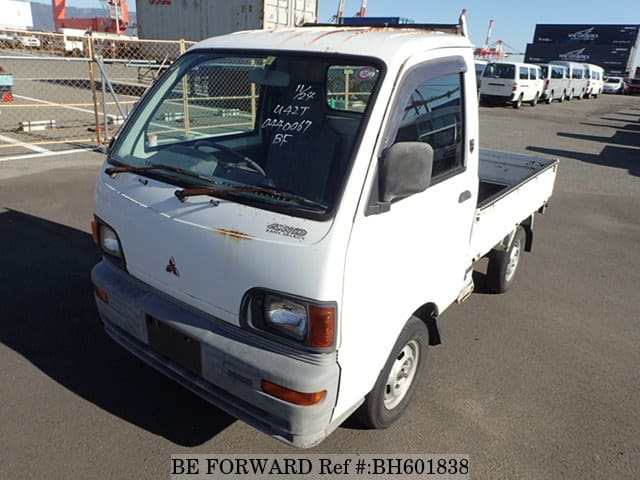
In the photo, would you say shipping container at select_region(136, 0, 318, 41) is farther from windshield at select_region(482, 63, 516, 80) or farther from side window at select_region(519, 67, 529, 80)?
side window at select_region(519, 67, 529, 80)

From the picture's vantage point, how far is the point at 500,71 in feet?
76.5

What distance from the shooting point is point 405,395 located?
9.75 ft

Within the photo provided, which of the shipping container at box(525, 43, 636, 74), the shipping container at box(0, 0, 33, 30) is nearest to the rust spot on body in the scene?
the shipping container at box(525, 43, 636, 74)

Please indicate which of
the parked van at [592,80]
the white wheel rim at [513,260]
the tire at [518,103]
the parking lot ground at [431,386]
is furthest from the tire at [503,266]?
the parked van at [592,80]

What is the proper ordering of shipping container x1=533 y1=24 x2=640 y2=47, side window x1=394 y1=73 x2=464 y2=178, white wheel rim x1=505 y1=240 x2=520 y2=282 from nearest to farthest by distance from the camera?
side window x1=394 y1=73 x2=464 y2=178 → white wheel rim x1=505 y1=240 x2=520 y2=282 → shipping container x1=533 y1=24 x2=640 y2=47

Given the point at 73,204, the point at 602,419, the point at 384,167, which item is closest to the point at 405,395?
the point at 602,419

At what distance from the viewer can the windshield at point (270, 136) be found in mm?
2262

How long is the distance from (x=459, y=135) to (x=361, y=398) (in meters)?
1.68

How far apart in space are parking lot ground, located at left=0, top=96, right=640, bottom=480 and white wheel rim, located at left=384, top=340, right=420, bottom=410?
7.3 inches

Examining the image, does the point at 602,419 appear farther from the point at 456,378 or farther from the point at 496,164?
the point at 496,164

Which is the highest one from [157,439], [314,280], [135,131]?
[135,131]

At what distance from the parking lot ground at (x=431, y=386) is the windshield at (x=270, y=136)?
1450 mm

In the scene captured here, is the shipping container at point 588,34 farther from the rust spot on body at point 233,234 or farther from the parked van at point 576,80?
the rust spot on body at point 233,234

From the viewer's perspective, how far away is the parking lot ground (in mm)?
2695
